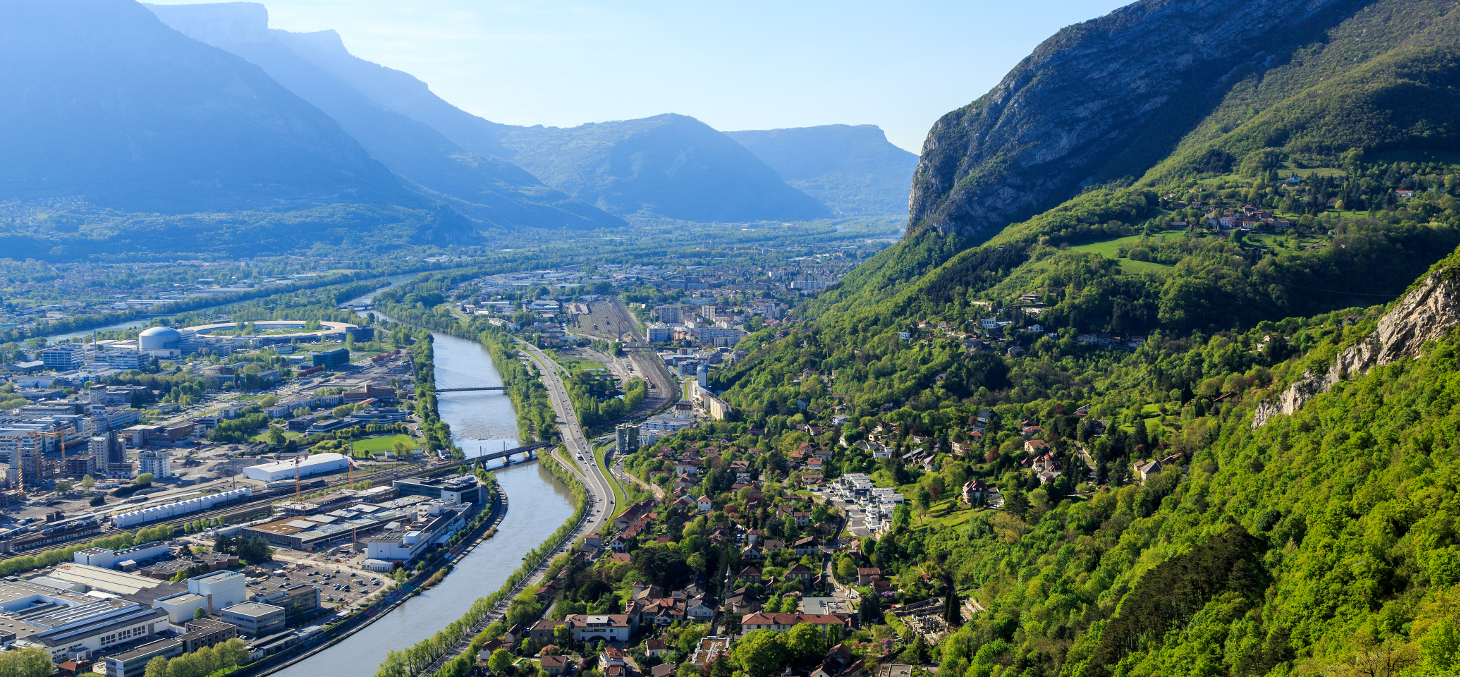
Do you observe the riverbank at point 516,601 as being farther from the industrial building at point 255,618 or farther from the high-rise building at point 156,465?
the high-rise building at point 156,465

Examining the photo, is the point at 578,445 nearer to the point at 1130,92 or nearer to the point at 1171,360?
the point at 1171,360

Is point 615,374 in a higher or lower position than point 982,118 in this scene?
lower

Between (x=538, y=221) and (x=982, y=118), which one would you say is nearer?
(x=982, y=118)

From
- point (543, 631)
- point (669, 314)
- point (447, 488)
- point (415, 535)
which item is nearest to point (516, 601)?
point (543, 631)

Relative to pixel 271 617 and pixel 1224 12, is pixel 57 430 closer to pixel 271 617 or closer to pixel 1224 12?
pixel 271 617

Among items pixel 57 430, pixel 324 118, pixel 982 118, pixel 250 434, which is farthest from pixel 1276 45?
pixel 324 118

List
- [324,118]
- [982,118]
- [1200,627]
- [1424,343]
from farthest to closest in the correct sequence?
1. [324,118]
2. [982,118]
3. [1424,343]
4. [1200,627]
